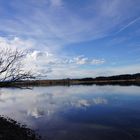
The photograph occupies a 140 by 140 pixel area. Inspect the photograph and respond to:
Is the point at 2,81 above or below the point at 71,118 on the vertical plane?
above

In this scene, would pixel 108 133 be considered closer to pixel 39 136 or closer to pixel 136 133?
pixel 136 133

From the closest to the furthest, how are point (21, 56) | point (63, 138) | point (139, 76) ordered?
point (63, 138) < point (21, 56) < point (139, 76)

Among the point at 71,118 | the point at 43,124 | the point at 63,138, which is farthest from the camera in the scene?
the point at 71,118

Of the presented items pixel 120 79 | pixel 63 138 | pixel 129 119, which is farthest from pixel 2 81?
pixel 120 79

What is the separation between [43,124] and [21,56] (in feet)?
19.8

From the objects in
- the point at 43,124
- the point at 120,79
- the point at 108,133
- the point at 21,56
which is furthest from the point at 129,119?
the point at 120,79

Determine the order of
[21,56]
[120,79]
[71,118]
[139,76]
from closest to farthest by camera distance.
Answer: [21,56] < [71,118] < [139,76] < [120,79]

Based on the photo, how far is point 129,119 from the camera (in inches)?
838

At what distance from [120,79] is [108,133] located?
151 m

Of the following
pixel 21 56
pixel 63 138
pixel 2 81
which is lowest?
pixel 63 138

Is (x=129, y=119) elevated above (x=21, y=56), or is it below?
below

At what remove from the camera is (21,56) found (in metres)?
19.4

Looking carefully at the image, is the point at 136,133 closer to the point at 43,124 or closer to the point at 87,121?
the point at 87,121

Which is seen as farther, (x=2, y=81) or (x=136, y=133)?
(x=2, y=81)
